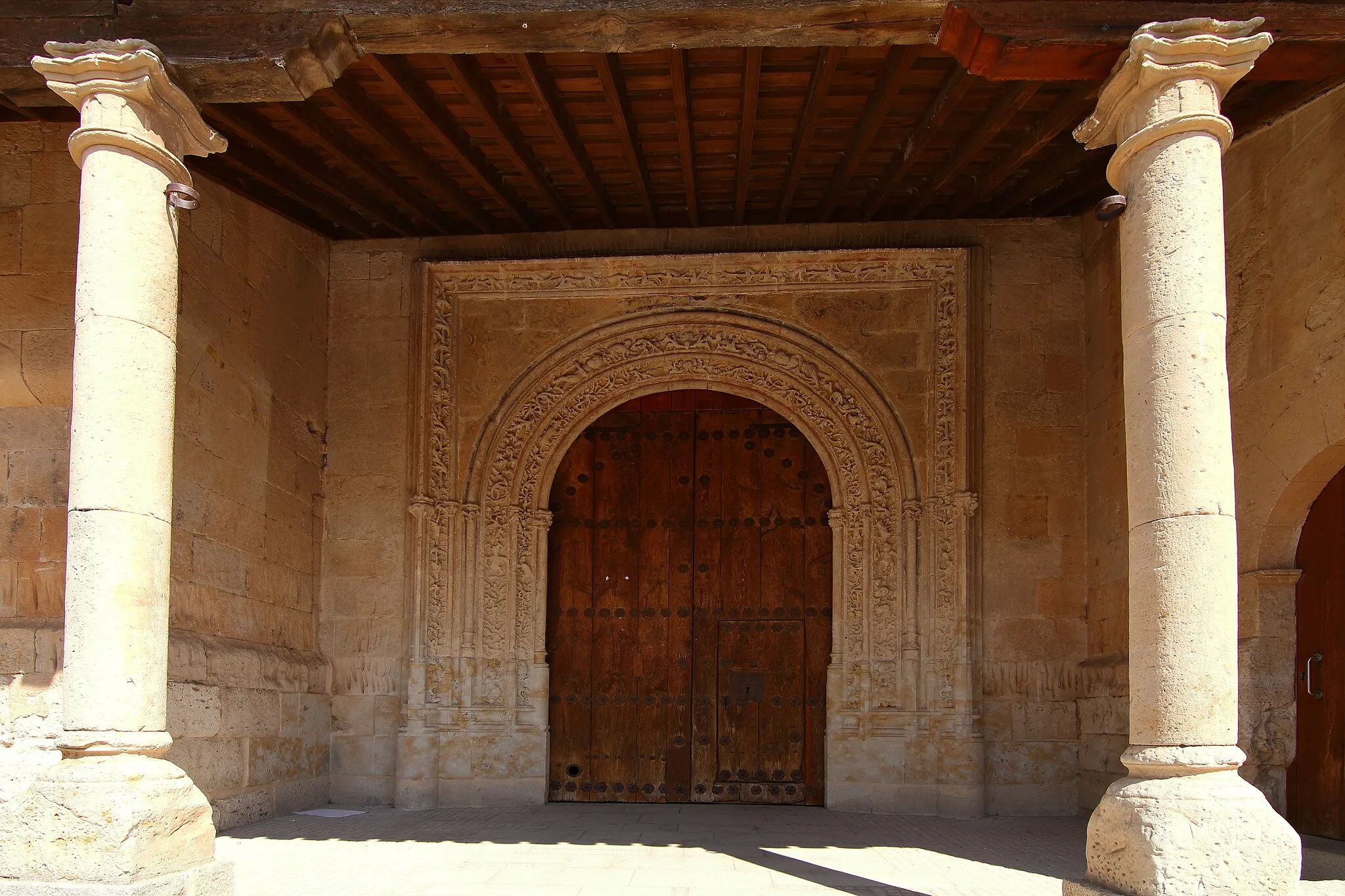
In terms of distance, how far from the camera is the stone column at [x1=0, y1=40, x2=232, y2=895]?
3.81 metres

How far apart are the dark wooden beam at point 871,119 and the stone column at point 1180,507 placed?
3.92 ft

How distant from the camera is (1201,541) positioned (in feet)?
12.6

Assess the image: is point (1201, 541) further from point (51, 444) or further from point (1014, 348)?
point (51, 444)

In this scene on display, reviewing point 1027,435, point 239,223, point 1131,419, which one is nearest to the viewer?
point 1131,419

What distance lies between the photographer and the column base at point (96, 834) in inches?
148

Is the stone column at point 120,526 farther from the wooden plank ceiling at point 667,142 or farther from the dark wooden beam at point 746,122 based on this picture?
the dark wooden beam at point 746,122

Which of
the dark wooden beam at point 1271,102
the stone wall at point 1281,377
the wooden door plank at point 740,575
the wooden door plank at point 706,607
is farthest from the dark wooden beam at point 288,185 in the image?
the stone wall at point 1281,377

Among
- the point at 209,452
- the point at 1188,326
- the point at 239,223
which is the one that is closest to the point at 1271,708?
the point at 1188,326

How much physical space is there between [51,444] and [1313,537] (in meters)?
5.54

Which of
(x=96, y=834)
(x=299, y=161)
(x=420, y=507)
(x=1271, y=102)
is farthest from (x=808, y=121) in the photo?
(x=96, y=834)

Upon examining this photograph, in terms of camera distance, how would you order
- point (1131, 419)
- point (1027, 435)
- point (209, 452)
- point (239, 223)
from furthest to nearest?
Answer: point (1027, 435) → point (239, 223) → point (209, 452) → point (1131, 419)

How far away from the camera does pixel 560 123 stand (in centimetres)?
596

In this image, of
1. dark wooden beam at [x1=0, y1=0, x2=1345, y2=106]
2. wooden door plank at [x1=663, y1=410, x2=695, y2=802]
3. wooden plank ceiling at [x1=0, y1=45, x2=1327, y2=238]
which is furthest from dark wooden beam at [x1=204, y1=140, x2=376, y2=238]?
wooden door plank at [x1=663, y1=410, x2=695, y2=802]

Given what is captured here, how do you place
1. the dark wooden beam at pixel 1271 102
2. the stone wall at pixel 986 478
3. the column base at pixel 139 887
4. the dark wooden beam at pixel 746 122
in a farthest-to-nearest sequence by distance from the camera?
the stone wall at pixel 986 478, the dark wooden beam at pixel 746 122, the dark wooden beam at pixel 1271 102, the column base at pixel 139 887
